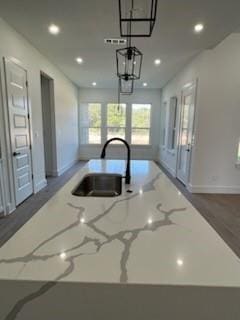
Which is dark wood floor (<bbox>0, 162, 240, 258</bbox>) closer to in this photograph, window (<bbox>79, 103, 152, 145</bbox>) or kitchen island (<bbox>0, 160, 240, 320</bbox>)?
kitchen island (<bbox>0, 160, 240, 320</bbox>)

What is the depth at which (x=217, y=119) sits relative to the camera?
3869mm

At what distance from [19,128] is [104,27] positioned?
2061mm

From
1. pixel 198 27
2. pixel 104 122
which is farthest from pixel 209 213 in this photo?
pixel 104 122

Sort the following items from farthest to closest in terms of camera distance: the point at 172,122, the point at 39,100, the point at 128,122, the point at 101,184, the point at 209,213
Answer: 1. the point at 128,122
2. the point at 172,122
3. the point at 39,100
4. the point at 209,213
5. the point at 101,184

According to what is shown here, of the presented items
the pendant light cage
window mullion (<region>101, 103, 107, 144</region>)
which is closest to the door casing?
the pendant light cage

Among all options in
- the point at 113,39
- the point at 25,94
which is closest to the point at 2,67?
the point at 25,94

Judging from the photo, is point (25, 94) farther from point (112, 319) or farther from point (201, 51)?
point (112, 319)

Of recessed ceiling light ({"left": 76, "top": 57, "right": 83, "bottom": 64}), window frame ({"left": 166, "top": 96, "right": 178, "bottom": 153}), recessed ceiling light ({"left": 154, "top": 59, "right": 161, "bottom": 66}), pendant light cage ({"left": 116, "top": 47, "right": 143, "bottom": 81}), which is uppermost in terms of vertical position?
recessed ceiling light ({"left": 154, "top": 59, "right": 161, "bottom": 66})

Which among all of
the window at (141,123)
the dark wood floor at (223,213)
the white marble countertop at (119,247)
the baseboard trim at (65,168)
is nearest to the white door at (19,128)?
the baseboard trim at (65,168)

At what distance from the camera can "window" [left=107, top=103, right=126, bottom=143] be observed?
756 centimetres

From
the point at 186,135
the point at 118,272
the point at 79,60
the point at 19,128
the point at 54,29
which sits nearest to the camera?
the point at 118,272

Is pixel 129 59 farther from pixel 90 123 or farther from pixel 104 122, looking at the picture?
pixel 90 123

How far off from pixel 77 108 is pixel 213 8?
573cm

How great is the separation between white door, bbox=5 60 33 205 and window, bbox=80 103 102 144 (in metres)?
4.18
